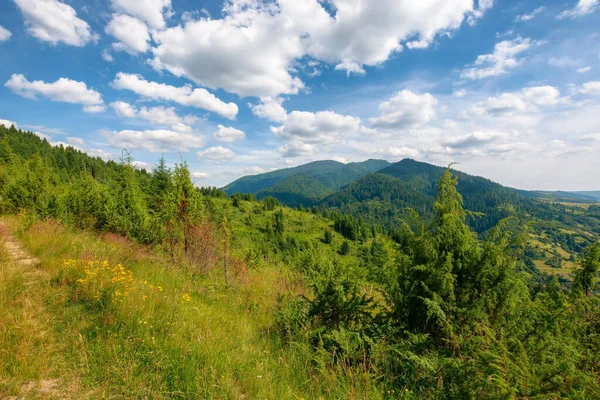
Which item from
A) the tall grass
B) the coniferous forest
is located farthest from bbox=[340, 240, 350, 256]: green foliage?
the tall grass

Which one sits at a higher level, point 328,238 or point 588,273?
point 588,273

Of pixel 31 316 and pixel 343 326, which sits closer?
pixel 31 316

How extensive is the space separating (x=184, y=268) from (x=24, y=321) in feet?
17.8

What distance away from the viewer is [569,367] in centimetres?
317

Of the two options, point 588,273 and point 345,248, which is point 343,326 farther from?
point 345,248

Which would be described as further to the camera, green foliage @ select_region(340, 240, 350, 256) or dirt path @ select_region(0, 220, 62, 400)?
green foliage @ select_region(340, 240, 350, 256)

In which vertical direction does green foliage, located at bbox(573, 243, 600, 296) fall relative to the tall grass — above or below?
above

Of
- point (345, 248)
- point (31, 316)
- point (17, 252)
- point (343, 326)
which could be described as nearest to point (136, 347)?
point (31, 316)

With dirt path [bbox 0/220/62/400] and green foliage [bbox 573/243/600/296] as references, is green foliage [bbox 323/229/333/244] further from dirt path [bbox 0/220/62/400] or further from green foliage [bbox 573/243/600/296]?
green foliage [bbox 573/243/600/296]

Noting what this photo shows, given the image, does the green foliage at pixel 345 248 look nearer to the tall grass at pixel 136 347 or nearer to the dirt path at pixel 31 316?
the tall grass at pixel 136 347

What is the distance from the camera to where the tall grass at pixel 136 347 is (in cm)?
333

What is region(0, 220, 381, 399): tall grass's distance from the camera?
131 inches

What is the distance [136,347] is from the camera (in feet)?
13.2

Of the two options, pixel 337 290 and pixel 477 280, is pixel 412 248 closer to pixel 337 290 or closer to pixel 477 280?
Answer: pixel 477 280
